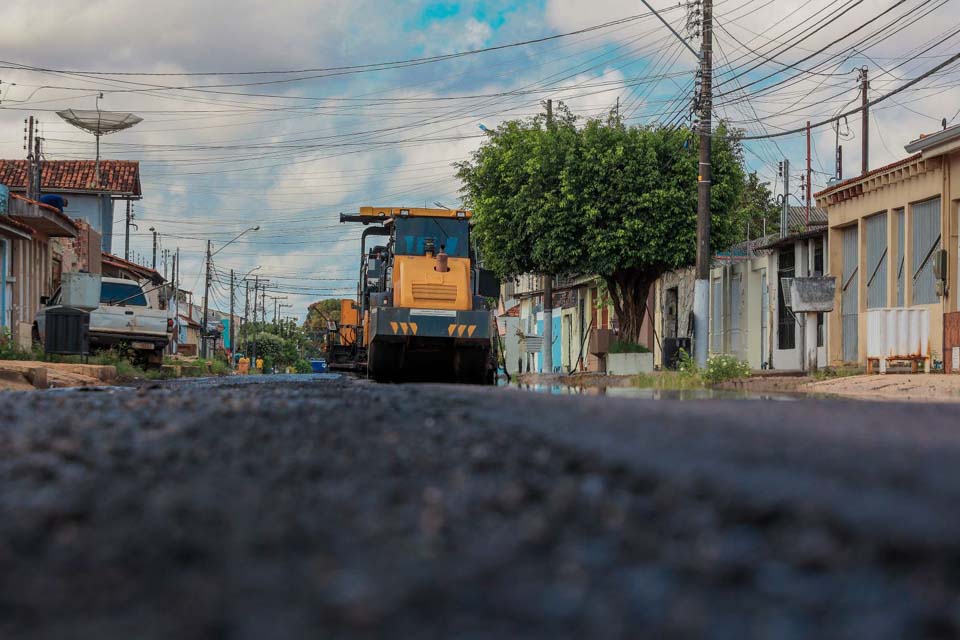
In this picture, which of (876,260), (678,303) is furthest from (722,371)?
(678,303)

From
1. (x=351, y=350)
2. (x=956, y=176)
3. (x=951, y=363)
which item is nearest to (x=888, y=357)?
(x=951, y=363)

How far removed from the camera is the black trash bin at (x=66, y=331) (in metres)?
21.2

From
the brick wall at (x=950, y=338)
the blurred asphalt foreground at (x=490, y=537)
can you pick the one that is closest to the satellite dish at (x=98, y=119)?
the brick wall at (x=950, y=338)

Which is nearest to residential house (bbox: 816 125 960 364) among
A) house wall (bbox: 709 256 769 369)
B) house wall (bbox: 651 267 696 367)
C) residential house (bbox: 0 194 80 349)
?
house wall (bbox: 709 256 769 369)

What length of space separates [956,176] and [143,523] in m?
19.4

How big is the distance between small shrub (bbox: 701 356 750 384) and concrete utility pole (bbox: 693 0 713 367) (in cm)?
203

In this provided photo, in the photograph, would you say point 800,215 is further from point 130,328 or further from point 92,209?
point 92,209

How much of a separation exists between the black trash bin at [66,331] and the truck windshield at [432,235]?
23.5ft

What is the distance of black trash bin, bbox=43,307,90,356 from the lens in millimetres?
21188

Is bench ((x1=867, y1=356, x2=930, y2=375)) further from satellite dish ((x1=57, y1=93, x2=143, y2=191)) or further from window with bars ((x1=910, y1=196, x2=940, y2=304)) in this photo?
satellite dish ((x1=57, y1=93, x2=143, y2=191))

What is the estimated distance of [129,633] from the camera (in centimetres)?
168

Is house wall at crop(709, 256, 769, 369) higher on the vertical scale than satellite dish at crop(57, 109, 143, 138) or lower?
lower

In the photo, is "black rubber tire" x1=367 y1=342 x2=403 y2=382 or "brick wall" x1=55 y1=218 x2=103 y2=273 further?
"brick wall" x1=55 y1=218 x2=103 y2=273

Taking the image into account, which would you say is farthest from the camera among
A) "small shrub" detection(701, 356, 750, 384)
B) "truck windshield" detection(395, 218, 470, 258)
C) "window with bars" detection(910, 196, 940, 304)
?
"window with bars" detection(910, 196, 940, 304)
